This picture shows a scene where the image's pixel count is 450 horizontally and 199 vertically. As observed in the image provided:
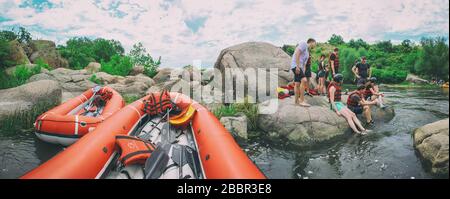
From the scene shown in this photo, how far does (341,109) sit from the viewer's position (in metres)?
5.55

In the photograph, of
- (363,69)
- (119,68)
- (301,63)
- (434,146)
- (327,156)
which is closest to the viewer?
(434,146)

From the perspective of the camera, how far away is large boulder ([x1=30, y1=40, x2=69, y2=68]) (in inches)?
685

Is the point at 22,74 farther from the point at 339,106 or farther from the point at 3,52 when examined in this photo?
the point at 339,106

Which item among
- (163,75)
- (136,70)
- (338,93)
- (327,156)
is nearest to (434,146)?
(327,156)

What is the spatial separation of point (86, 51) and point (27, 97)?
27025 millimetres

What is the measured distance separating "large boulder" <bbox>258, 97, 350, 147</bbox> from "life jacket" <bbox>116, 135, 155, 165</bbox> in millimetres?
2856

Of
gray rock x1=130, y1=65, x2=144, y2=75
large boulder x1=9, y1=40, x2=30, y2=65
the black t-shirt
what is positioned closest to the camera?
the black t-shirt

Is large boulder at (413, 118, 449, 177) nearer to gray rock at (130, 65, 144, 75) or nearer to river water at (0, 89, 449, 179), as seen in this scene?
river water at (0, 89, 449, 179)

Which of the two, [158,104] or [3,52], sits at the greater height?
[3,52]

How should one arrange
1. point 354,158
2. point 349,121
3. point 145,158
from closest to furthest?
point 145,158, point 354,158, point 349,121

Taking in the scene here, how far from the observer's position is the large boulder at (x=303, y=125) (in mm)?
4996

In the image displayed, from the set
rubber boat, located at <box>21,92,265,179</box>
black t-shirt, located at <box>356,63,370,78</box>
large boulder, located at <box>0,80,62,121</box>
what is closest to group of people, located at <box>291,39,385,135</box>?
black t-shirt, located at <box>356,63,370,78</box>

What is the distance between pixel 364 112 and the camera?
6215 mm
